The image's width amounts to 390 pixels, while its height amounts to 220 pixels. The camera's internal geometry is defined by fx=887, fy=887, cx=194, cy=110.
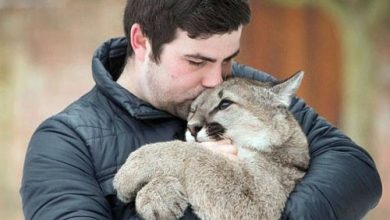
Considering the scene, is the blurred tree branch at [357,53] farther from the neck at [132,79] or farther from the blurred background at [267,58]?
the neck at [132,79]

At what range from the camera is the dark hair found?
3355 millimetres

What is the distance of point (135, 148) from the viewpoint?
351 cm

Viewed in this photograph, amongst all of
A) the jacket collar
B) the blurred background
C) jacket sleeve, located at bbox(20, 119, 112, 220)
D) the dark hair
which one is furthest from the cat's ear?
the blurred background

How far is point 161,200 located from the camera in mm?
3201

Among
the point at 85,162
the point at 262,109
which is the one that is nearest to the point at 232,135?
the point at 262,109

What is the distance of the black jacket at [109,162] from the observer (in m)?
3.22

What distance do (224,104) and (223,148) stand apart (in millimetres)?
189

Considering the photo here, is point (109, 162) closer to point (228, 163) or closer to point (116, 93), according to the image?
point (116, 93)

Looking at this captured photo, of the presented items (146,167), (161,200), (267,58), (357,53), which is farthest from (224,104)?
(357,53)

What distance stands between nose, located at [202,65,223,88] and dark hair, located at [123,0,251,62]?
185mm

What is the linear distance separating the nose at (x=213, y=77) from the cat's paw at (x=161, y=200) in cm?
45

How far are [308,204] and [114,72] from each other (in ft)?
3.56

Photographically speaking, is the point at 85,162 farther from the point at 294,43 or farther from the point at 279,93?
the point at 294,43

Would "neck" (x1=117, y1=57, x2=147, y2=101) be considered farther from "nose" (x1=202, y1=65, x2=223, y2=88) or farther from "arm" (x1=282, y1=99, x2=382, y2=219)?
"arm" (x1=282, y1=99, x2=382, y2=219)
